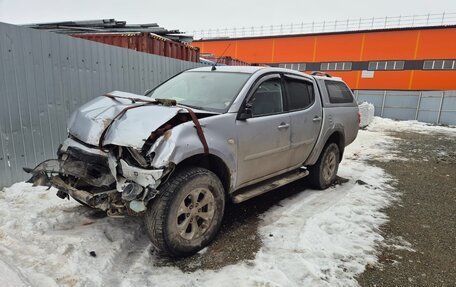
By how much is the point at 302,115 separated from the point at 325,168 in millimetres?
1390

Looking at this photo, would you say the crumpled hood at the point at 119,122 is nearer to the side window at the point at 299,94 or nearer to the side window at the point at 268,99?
the side window at the point at 268,99

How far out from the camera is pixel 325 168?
5262 millimetres

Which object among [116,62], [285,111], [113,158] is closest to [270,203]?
[285,111]

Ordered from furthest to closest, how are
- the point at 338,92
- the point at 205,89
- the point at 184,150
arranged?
the point at 338,92 < the point at 205,89 < the point at 184,150

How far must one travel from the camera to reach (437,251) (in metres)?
3.37

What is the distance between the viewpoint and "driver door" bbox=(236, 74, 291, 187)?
3410 mm

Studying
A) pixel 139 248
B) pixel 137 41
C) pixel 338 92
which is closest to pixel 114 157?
pixel 139 248

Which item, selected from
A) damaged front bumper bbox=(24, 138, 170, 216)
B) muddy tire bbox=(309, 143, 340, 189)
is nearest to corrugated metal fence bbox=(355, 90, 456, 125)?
muddy tire bbox=(309, 143, 340, 189)

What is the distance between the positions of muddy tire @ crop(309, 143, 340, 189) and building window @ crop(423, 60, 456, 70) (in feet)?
88.2

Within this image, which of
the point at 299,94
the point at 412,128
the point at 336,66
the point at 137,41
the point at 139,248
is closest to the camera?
the point at 139,248

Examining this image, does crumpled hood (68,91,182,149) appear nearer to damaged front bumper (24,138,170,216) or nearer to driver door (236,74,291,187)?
damaged front bumper (24,138,170,216)

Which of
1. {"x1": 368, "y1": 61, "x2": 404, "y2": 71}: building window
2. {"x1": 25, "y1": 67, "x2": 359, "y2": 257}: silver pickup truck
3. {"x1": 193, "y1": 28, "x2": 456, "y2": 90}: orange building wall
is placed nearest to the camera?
{"x1": 25, "y1": 67, "x2": 359, "y2": 257}: silver pickup truck

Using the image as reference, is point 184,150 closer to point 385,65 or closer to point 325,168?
point 325,168

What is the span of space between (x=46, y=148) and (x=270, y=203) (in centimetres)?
348
